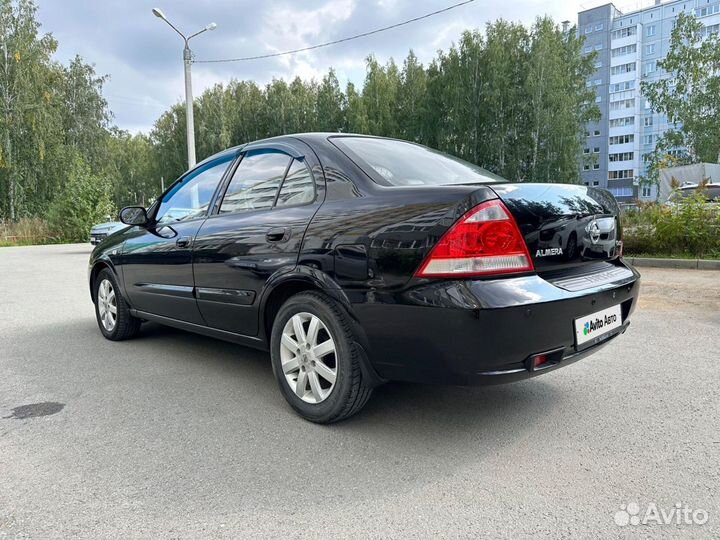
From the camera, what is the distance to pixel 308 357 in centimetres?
270

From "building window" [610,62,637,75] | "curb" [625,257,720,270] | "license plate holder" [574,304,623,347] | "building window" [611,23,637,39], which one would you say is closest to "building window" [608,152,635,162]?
"building window" [610,62,637,75]

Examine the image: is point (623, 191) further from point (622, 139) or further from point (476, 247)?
point (476, 247)

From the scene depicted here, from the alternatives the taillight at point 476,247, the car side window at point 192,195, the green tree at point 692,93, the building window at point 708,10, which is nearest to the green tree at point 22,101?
the car side window at point 192,195

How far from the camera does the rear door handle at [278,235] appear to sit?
110 inches

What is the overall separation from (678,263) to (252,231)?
28.3 feet

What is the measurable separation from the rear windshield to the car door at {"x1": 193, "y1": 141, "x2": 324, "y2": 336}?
266mm

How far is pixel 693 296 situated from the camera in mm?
6227

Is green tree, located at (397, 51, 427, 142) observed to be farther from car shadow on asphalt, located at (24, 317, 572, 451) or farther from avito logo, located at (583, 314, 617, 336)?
avito logo, located at (583, 314, 617, 336)

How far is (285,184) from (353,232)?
0.78m

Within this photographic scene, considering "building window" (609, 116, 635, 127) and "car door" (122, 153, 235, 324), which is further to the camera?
"building window" (609, 116, 635, 127)

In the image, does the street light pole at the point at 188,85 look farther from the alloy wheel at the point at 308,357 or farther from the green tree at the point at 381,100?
the green tree at the point at 381,100

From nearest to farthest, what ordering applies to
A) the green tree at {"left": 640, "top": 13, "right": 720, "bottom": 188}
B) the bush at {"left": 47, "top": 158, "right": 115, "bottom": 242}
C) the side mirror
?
the side mirror < the bush at {"left": 47, "top": 158, "right": 115, "bottom": 242} < the green tree at {"left": 640, "top": 13, "right": 720, "bottom": 188}

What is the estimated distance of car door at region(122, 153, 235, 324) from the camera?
3.58 meters

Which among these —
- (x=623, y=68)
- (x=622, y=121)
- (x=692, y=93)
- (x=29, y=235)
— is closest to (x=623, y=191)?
(x=622, y=121)
